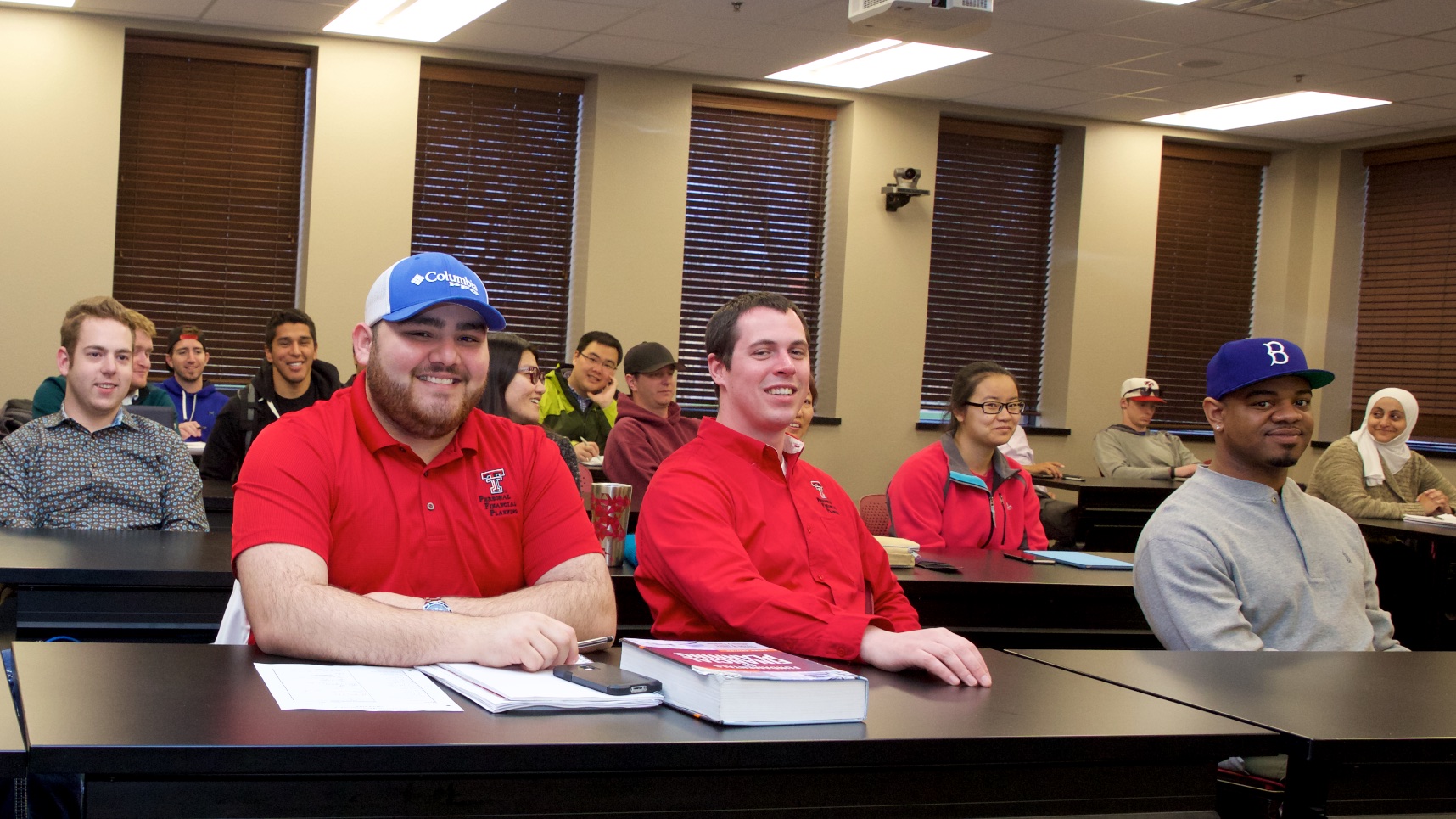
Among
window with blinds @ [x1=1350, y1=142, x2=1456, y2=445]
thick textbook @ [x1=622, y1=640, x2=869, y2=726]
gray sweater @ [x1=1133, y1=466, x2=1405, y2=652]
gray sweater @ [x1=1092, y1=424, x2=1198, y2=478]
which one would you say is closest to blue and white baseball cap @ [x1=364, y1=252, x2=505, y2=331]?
thick textbook @ [x1=622, y1=640, x2=869, y2=726]

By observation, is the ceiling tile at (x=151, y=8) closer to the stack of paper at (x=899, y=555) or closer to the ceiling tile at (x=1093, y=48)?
the ceiling tile at (x=1093, y=48)

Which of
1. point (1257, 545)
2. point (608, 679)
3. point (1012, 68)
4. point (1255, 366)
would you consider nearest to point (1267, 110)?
point (1012, 68)

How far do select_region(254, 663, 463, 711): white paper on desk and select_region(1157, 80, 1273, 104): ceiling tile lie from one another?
6.96 metres

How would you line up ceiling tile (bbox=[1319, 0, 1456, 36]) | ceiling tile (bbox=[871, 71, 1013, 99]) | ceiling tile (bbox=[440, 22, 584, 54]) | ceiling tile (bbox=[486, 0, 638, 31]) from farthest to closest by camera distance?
ceiling tile (bbox=[871, 71, 1013, 99]) < ceiling tile (bbox=[440, 22, 584, 54]) < ceiling tile (bbox=[486, 0, 638, 31]) < ceiling tile (bbox=[1319, 0, 1456, 36])

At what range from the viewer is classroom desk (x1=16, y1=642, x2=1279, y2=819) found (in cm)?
125

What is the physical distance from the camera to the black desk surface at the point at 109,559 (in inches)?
93.7

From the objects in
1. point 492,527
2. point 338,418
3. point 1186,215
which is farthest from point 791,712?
point 1186,215

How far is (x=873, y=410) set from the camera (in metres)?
8.39

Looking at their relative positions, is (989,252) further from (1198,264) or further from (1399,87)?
(1399,87)

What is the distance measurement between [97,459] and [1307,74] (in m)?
6.50

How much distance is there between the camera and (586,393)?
6668 mm

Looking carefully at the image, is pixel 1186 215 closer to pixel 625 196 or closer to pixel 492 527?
pixel 625 196

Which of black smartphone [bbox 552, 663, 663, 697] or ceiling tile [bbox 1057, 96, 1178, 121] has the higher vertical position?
ceiling tile [bbox 1057, 96, 1178, 121]

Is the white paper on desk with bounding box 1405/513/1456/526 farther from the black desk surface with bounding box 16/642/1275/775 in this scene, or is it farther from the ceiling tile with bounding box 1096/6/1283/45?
the black desk surface with bounding box 16/642/1275/775
